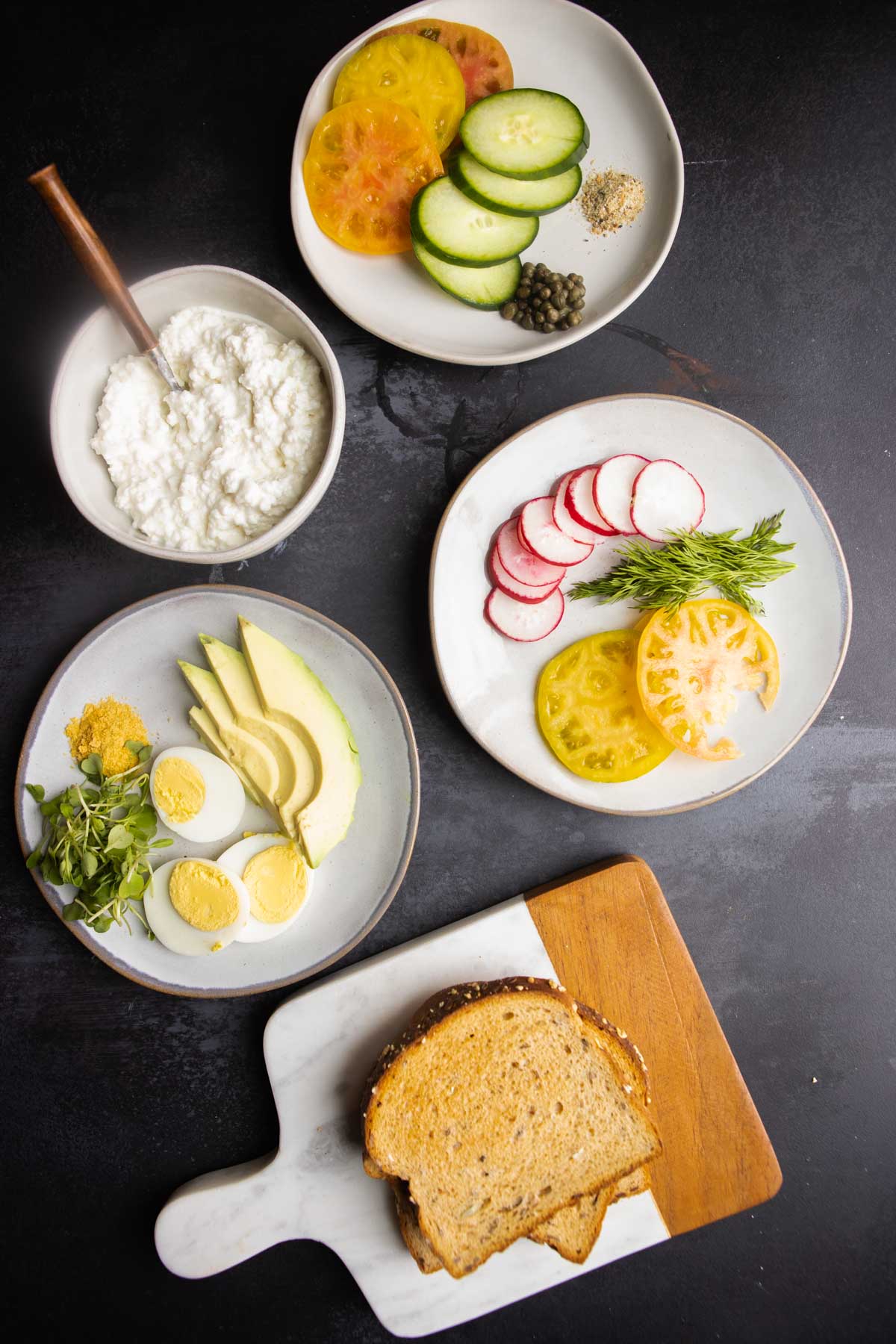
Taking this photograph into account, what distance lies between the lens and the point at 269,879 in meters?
1.95

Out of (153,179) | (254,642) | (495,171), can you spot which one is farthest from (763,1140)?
(153,179)

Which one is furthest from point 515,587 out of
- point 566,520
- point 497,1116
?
point 497,1116

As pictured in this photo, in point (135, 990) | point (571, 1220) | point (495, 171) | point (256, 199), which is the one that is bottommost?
point (571, 1220)

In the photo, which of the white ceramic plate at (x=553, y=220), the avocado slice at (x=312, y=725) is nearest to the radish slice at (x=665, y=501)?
the white ceramic plate at (x=553, y=220)

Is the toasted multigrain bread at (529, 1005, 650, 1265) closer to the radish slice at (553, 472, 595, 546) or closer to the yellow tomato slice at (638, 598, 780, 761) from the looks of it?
the yellow tomato slice at (638, 598, 780, 761)

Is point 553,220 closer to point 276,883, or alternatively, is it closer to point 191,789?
point 191,789

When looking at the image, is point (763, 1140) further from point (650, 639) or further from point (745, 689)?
point (650, 639)

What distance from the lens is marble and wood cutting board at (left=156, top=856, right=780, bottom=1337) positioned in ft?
6.63

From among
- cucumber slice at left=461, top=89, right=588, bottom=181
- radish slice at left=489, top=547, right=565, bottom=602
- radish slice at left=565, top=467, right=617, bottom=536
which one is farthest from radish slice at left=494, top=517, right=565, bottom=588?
cucumber slice at left=461, top=89, right=588, bottom=181

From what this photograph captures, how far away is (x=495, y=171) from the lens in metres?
1.79

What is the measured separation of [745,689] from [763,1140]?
3.82ft

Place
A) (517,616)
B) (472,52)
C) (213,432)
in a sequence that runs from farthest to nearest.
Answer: (517,616) < (472,52) < (213,432)

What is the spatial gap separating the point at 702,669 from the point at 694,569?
0.24 meters

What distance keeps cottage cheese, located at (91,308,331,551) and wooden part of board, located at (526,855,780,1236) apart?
116 centimetres
